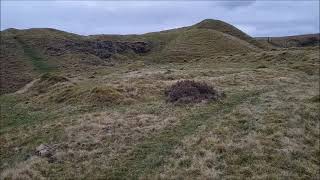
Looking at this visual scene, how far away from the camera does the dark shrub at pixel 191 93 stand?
97.9 ft

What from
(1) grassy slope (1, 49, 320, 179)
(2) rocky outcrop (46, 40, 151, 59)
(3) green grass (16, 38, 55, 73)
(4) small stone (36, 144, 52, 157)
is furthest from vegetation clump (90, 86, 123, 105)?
(2) rocky outcrop (46, 40, 151, 59)

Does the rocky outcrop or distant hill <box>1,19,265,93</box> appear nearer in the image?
distant hill <box>1,19,265,93</box>

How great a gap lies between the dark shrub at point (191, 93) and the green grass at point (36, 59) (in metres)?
43.5

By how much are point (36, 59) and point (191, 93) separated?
5568 centimetres

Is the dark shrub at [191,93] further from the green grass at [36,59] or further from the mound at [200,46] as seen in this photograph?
the mound at [200,46]

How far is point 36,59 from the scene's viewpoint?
7944cm

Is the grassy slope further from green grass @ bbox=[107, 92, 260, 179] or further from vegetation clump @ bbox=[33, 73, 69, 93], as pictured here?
vegetation clump @ bbox=[33, 73, 69, 93]

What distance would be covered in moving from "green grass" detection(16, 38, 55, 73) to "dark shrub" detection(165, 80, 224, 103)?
43529 mm

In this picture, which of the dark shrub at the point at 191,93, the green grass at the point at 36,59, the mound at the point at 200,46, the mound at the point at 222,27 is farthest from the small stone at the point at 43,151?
the mound at the point at 222,27

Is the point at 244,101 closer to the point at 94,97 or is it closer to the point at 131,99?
the point at 131,99

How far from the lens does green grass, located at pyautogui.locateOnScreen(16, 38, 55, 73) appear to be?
7196cm

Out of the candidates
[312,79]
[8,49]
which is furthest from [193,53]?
[312,79]

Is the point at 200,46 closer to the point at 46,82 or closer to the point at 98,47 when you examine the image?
the point at 98,47

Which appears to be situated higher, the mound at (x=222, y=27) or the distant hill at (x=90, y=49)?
the mound at (x=222, y=27)
